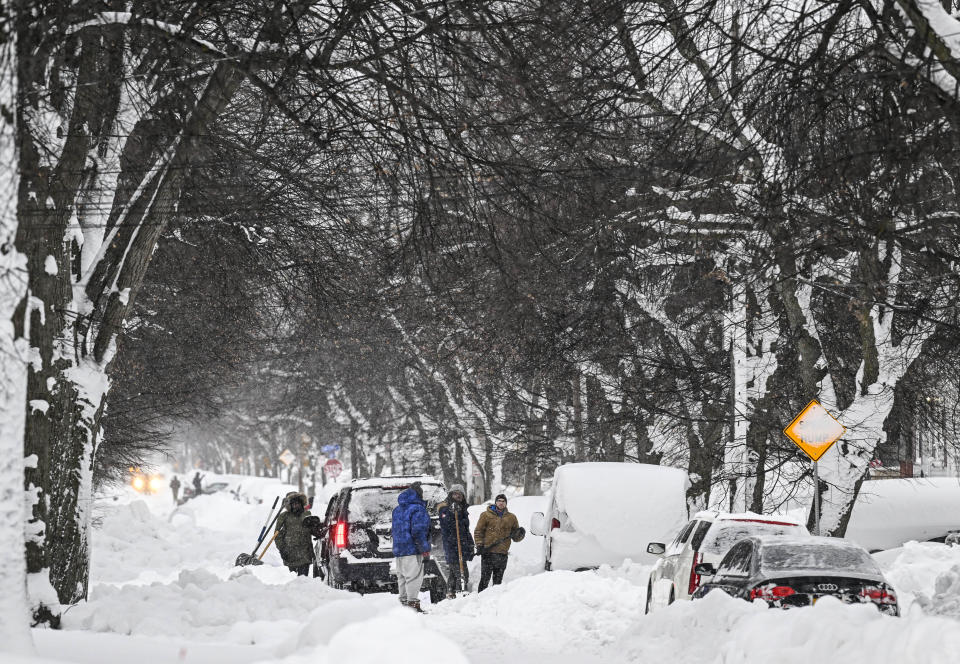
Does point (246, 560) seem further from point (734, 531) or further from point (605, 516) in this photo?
point (734, 531)

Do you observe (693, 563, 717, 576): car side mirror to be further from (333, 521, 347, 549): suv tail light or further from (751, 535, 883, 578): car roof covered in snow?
(333, 521, 347, 549): suv tail light

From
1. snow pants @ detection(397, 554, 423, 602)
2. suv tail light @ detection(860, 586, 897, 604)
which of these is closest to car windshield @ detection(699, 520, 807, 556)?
suv tail light @ detection(860, 586, 897, 604)

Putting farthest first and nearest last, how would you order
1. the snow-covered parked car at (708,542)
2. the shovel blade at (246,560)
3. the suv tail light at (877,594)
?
the shovel blade at (246,560) → the snow-covered parked car at (708,542) → the suv tail light at (877,594)

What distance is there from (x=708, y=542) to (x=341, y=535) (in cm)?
567

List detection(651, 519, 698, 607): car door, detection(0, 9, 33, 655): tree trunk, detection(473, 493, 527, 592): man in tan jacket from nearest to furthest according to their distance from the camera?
detection(0, 9, 33, 655): tree trunk, detection(651, 519, 698, 607): car door, detection(473, 493, 527, 592): man in tan jacket

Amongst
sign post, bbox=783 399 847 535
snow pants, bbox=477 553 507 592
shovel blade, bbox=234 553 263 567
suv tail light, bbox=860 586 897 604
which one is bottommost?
shovel blade, bbox=234 553 263 567

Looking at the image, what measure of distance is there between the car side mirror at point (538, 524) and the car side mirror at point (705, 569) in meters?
7.37

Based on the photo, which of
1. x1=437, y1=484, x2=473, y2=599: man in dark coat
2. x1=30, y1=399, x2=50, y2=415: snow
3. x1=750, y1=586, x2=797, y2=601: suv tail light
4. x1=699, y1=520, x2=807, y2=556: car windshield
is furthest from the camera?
x1=437, y1=484, x2=473, y2=599: man in dark coat

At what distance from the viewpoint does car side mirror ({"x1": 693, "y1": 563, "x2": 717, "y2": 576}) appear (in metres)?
12.4

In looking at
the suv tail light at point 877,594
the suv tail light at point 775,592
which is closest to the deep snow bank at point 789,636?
the suv tail light at point 775,592

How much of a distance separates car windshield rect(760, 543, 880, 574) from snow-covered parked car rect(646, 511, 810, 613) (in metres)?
1.77

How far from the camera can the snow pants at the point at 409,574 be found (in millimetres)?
14875

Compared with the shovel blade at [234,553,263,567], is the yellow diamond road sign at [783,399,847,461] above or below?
above

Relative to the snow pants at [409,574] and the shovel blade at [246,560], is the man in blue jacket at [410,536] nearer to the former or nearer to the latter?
the snow pants at [409,574]
